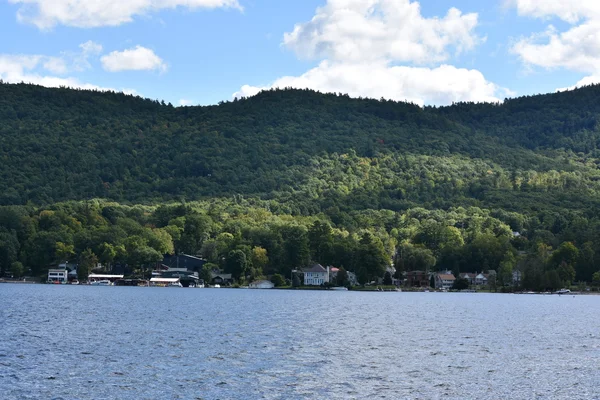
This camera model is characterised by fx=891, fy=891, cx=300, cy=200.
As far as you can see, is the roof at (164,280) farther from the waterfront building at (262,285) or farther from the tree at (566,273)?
the tree at (566,273)

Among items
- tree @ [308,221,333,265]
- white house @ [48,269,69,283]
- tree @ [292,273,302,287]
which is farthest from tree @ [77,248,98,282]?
tree @ [308,221,333,265]

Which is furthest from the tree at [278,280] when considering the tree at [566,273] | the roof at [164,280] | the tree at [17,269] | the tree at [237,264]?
the tree at [566,273]

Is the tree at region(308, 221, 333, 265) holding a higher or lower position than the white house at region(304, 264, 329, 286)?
higher

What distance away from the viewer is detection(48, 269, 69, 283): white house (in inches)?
6742

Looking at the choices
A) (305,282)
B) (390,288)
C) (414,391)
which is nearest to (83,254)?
(305,282)

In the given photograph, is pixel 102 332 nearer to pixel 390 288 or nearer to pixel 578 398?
pixel 578 398

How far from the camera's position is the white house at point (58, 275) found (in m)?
171

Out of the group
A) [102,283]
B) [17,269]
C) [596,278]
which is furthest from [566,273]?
[17,269]

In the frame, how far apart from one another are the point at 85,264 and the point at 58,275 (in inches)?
216

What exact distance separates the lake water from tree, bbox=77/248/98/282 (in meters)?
92.3

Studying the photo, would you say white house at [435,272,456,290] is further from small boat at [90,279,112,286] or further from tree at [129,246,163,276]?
small boat at [90,279,112,286]

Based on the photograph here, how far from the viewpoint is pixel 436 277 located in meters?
178

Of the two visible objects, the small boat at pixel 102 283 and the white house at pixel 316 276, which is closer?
the white house at pixel 316 276

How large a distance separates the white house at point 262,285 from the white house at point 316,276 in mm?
6535
